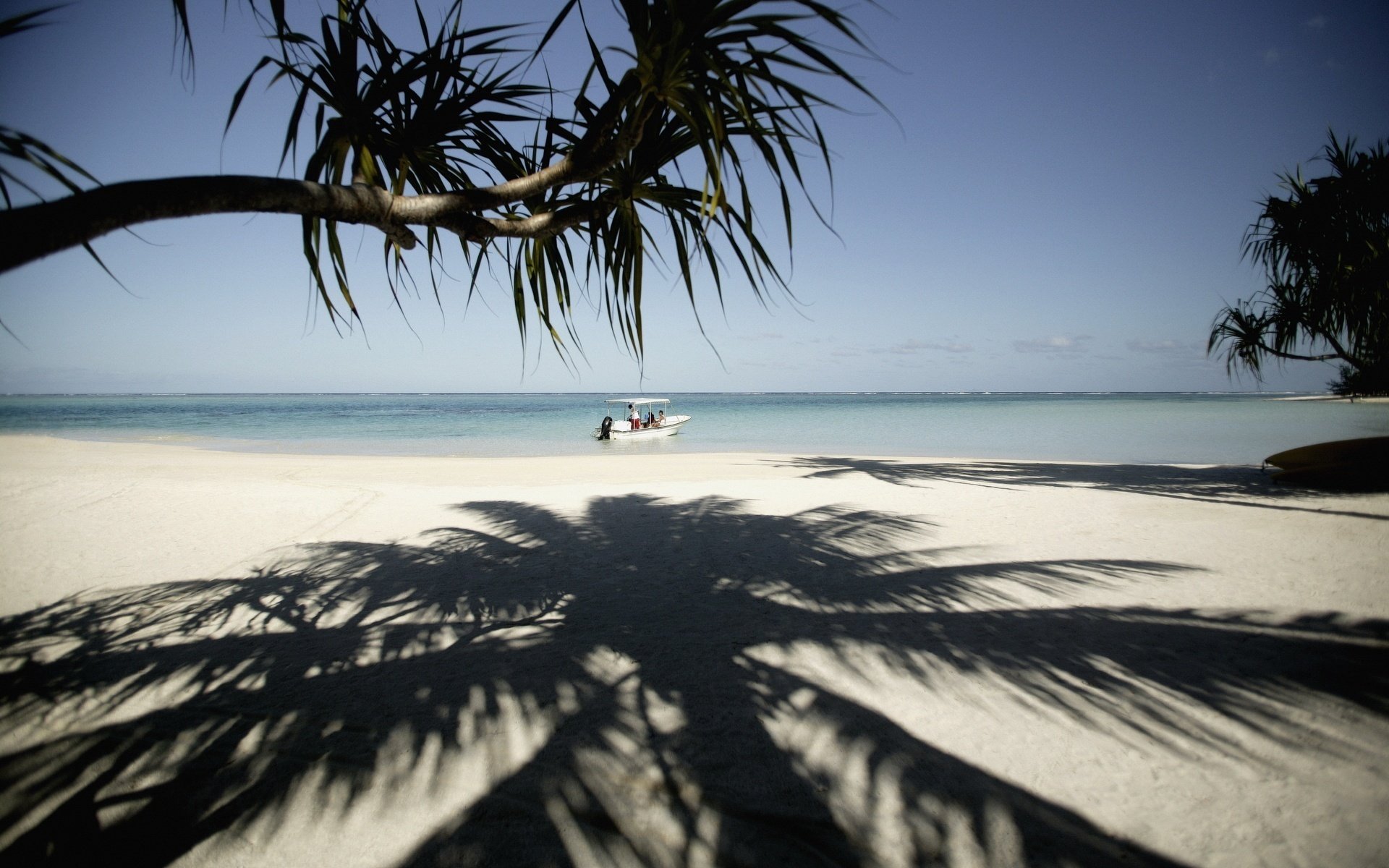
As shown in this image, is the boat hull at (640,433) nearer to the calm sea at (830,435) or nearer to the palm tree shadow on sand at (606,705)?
the calm sea at (830,435)

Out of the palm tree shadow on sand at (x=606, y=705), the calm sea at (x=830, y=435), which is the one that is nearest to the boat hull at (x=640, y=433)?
the calm sea at (x=830, y=435)

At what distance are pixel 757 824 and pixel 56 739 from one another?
3.07 metres

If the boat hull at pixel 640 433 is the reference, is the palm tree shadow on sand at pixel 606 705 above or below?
below

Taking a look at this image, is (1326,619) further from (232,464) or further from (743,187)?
(232,464)

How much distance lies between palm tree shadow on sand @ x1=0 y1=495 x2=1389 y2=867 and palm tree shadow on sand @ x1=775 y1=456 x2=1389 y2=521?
4.18m

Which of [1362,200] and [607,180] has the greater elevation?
[1362,200]

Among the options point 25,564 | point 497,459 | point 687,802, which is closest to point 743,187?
point 687,802

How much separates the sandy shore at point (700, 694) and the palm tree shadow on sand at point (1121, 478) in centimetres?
130

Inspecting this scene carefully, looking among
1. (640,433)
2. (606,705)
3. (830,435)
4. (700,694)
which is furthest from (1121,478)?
(830,435)

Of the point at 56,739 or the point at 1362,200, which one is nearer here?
the point at 56,739

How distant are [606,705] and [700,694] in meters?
0.48

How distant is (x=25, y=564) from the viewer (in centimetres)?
500

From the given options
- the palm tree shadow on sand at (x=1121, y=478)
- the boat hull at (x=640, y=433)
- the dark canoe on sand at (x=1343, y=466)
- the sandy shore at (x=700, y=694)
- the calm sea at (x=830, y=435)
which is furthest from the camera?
the boat hull at (x=640, y=433)

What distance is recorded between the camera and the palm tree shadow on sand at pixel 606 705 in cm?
202
